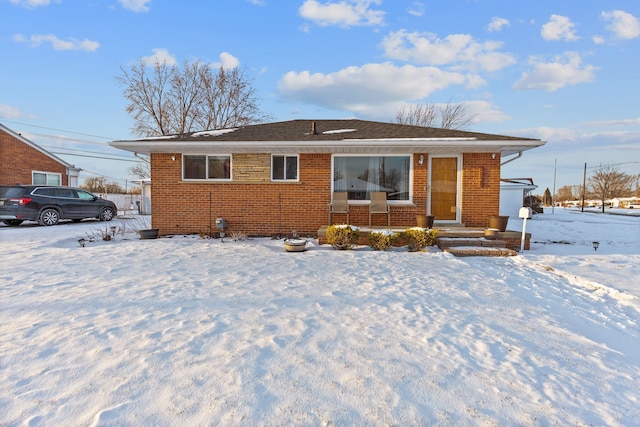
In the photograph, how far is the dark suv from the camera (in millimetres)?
11797

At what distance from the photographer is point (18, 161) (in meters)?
17.2

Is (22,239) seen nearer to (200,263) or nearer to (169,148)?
(169,148)

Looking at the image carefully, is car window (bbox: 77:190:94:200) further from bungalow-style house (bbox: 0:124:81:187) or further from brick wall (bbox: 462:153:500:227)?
brick wall (bbox: 462:153:500:227)

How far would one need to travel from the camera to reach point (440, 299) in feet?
13.5

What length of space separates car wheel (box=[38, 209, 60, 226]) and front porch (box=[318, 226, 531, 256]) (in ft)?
37.2

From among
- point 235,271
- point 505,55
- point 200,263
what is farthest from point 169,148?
point 505,55

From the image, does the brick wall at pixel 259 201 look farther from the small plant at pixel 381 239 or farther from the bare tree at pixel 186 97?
the bare tree at pixel 186 97

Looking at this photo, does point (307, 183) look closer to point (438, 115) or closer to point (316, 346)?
point (316, 346)

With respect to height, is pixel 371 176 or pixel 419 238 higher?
pixel 371 176

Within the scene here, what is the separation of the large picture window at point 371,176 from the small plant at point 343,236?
201 centimetres

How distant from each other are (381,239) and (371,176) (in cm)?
247

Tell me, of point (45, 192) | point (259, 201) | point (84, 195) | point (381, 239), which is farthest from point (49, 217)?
point (381, 239)

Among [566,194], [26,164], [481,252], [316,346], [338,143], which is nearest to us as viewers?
[316,346]

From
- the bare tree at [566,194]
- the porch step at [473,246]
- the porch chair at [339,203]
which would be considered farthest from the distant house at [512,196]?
the bare tree at [566,194]
